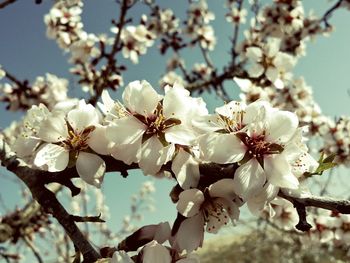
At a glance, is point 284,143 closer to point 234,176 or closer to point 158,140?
point 234,176

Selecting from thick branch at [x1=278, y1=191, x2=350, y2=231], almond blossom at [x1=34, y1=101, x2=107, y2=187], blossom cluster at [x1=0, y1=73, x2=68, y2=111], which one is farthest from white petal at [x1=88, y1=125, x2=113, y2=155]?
blossom cluster at [x1=0, y1=73, x2=68, y2=111]

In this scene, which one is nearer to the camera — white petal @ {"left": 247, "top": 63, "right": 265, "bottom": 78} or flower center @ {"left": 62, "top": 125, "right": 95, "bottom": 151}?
flower center @ {"left": 62, "top": 125, "right": 95, "bottom": 151}

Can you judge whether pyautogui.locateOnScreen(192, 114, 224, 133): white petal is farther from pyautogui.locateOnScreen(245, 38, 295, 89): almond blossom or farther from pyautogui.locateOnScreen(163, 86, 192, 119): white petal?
pyautogui.locateOnScreen(245, 38, 295, 89): almond blossom

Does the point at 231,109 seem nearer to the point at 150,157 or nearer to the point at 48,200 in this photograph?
the point at 150,157

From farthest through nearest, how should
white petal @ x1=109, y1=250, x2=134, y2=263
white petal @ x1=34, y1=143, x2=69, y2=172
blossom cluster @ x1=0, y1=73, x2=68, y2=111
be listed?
blossom cluster @ x1=0, y1=73, x2=68, y2=111
white petal @ x1=34, y1=143, x2=69, y2=172
white petal @ x1=109, y1=250, x2=134, y2=263

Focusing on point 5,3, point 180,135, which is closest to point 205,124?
point 180,135

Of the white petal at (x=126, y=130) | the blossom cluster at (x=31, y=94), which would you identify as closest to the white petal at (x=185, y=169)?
the white petal at (x=126, y=130)
